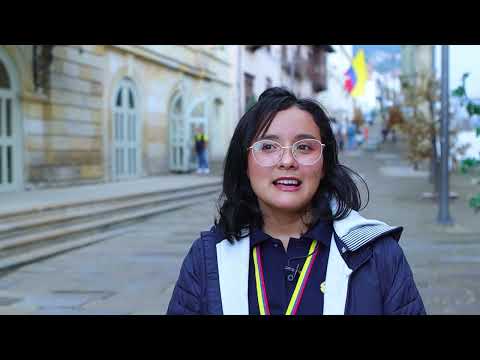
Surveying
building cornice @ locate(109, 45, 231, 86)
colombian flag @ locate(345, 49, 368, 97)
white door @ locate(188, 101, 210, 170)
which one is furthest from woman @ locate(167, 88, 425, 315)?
colombian flag @ locate(345, 49, 368, 97)

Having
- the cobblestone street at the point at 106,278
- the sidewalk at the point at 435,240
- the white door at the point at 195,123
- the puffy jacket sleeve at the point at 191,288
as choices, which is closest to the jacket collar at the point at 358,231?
the puffy jacket sleeve at the point at 191,288

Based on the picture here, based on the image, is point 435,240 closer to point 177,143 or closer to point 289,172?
point 289,172

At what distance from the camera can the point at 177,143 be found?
1962cm

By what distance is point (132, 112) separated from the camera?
17.1 m

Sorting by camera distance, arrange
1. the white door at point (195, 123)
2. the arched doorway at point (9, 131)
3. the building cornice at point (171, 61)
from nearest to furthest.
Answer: the arched doorway at point (9, 131) → the building cornice at point (171, 61) → the white door at point (195, 123)

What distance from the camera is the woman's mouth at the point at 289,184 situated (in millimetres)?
1775

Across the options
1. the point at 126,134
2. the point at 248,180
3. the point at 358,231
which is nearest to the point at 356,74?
the point at 126,134

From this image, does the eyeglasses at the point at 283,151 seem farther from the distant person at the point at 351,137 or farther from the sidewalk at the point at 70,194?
the distant person at the point at 351,137

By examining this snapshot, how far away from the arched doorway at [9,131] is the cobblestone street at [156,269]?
3.20m

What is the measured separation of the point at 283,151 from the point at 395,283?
0.48m

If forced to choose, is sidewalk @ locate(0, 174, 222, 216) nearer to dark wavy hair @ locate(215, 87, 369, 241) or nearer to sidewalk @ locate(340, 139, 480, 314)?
sidewalk @ locate(340, 139, 480, 314)
